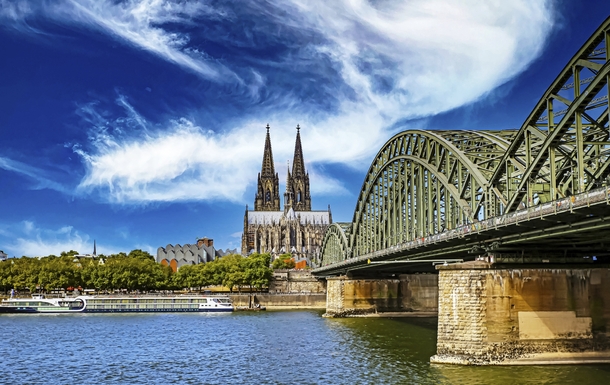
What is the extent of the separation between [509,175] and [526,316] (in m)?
10.9

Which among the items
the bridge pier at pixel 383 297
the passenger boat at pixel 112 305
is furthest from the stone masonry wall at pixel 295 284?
the bridge pier at pixel 383 297

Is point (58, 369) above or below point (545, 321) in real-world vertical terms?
below

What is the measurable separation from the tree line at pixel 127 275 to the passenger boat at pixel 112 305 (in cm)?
2035

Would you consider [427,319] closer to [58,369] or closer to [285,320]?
[285,320]

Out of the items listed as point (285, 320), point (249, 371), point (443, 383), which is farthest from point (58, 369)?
point (285, 320)

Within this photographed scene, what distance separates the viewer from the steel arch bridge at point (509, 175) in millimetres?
38688

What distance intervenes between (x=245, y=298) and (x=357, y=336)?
6124cm

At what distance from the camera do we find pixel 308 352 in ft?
183

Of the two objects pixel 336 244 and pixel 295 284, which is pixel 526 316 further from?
pixel 295 284

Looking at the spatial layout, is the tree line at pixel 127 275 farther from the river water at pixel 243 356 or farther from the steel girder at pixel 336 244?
the river water at pixel 243 356

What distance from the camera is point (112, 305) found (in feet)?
372

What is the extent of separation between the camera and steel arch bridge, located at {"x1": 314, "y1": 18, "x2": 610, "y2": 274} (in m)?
38.7

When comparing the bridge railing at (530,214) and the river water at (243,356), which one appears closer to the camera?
the bridge railing at (530,214)

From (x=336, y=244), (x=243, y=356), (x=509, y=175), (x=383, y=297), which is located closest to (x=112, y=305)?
(x=383, y=297)
